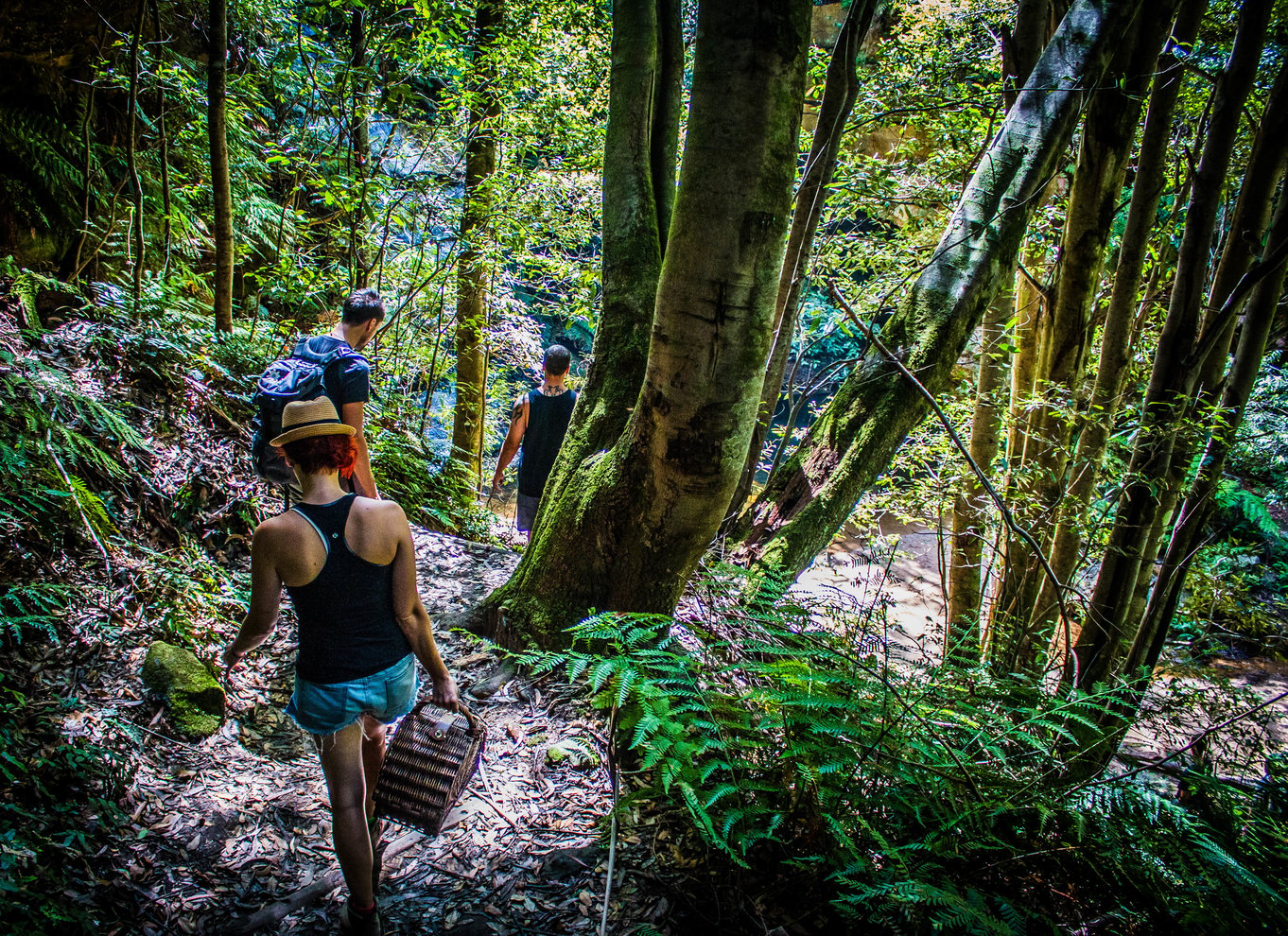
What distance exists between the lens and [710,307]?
230cm

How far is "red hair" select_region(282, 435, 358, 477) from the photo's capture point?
80.4 inches

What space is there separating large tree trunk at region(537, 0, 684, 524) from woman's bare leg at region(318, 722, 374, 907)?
1.67m

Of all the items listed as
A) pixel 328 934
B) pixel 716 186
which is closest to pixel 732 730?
pixel 328 934

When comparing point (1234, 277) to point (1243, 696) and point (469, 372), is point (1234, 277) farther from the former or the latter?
point (469, 372)

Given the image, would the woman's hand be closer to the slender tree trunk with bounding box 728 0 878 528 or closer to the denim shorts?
the denim shorts

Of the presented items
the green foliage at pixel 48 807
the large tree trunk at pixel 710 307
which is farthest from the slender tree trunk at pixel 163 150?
the large tree trunk at pixel 710 307

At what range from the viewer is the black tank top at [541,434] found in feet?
16.4

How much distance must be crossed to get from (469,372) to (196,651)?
6.20 metres

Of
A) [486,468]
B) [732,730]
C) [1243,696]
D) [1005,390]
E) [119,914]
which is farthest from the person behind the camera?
[486,468]

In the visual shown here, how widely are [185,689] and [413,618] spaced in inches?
66.1

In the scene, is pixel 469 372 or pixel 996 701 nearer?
pixel 996 701

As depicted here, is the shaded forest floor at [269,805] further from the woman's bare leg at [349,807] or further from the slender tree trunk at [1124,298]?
the slender tree trunk at [1124,298]

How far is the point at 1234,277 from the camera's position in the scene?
3436mm

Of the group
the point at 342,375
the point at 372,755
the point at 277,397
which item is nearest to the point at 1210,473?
the point at 372,755
